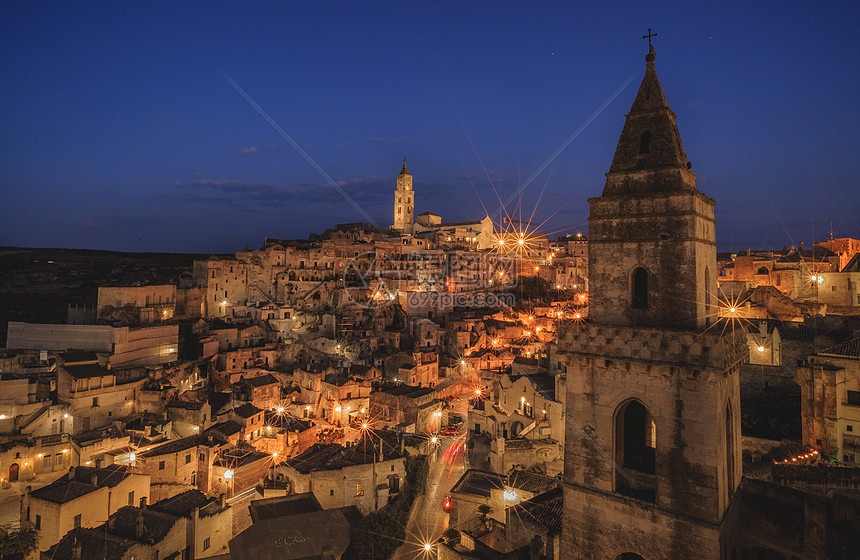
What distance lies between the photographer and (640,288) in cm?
763

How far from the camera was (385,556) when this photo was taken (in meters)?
14.8

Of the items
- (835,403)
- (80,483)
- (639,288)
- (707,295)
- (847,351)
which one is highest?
(639,288)

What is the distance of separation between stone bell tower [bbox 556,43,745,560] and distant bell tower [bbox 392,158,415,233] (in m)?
75.1

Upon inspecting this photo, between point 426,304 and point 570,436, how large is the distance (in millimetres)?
45184

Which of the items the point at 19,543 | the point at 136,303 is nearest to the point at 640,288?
the point at 19,543

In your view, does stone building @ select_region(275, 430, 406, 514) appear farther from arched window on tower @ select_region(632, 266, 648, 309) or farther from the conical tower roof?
the conical tower roof

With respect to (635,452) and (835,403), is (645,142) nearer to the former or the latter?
(635,452)

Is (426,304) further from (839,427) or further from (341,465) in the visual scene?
(839,427)

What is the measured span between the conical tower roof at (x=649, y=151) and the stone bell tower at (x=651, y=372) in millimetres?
20

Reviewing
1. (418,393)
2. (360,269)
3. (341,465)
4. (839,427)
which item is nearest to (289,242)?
(360,269)

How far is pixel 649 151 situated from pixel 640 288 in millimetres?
2422

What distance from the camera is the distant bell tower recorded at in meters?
82.8

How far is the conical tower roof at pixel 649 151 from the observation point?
7402 millimetres

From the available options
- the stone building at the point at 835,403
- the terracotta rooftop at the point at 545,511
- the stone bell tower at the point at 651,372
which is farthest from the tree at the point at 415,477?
the stone building at the point at 835,403
